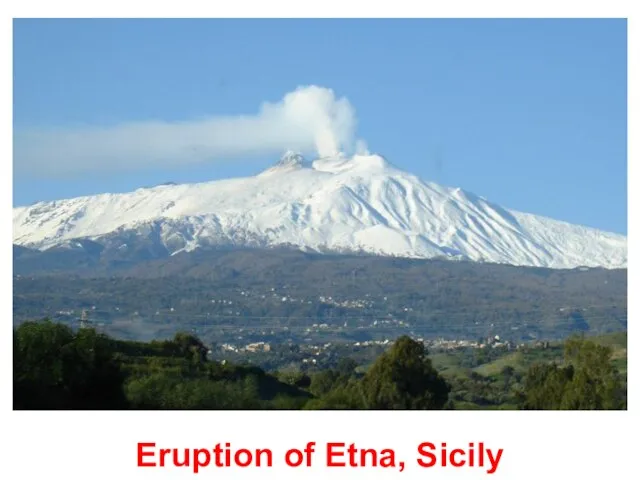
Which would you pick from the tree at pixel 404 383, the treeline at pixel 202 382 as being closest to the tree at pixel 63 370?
the treeline at pixel 202 382

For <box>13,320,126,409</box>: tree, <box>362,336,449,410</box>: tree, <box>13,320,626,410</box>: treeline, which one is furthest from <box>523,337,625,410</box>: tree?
<box>13,320,126,409</box>: tree

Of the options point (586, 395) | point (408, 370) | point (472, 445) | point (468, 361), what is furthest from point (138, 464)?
point (468, 361)

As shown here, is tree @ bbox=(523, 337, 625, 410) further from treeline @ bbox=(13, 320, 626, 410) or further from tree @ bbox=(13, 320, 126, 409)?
tree @ bbox=(13, 320, 126, 409)

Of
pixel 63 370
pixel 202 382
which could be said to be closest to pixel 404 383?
pixel 202 382

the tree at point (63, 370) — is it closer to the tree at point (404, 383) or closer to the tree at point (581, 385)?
the tree at point (404, 383)

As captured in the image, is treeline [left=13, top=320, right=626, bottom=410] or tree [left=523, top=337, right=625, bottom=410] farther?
tree [left=523, top=337, right=625, bottom=410]

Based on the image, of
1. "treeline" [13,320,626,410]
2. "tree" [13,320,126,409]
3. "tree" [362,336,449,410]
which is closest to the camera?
"tree" [13,320,126,409]

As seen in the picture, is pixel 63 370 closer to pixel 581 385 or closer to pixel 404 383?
pixel 404 383
